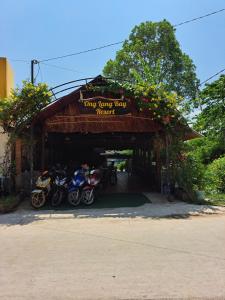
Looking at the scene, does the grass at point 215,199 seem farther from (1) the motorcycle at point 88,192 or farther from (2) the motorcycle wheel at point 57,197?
(2) the motorcycle wheel at point 57,197

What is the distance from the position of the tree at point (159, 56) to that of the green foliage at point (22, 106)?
70.7 feet

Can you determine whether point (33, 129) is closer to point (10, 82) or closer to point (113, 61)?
point (10, 82)

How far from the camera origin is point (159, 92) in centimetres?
1480

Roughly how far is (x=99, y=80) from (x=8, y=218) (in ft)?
19.5

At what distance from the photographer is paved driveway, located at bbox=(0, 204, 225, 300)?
211 inches

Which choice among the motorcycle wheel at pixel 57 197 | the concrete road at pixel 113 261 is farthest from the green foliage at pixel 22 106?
the concrete road at pixel 113 261

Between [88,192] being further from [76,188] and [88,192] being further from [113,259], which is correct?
[113,259]

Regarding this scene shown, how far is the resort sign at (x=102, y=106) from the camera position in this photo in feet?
49.4

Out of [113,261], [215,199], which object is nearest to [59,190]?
[215,199]

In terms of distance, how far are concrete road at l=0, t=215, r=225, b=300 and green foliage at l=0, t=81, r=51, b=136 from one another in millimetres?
5072

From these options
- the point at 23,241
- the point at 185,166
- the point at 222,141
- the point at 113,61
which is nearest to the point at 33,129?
the point at 185,166

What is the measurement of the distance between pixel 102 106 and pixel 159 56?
873 inches

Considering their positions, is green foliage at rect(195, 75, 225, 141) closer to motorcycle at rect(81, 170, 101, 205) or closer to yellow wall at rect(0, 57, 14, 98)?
motorcycle at rect(81, 170, 101, 205)

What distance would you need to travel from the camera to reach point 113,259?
688cm
